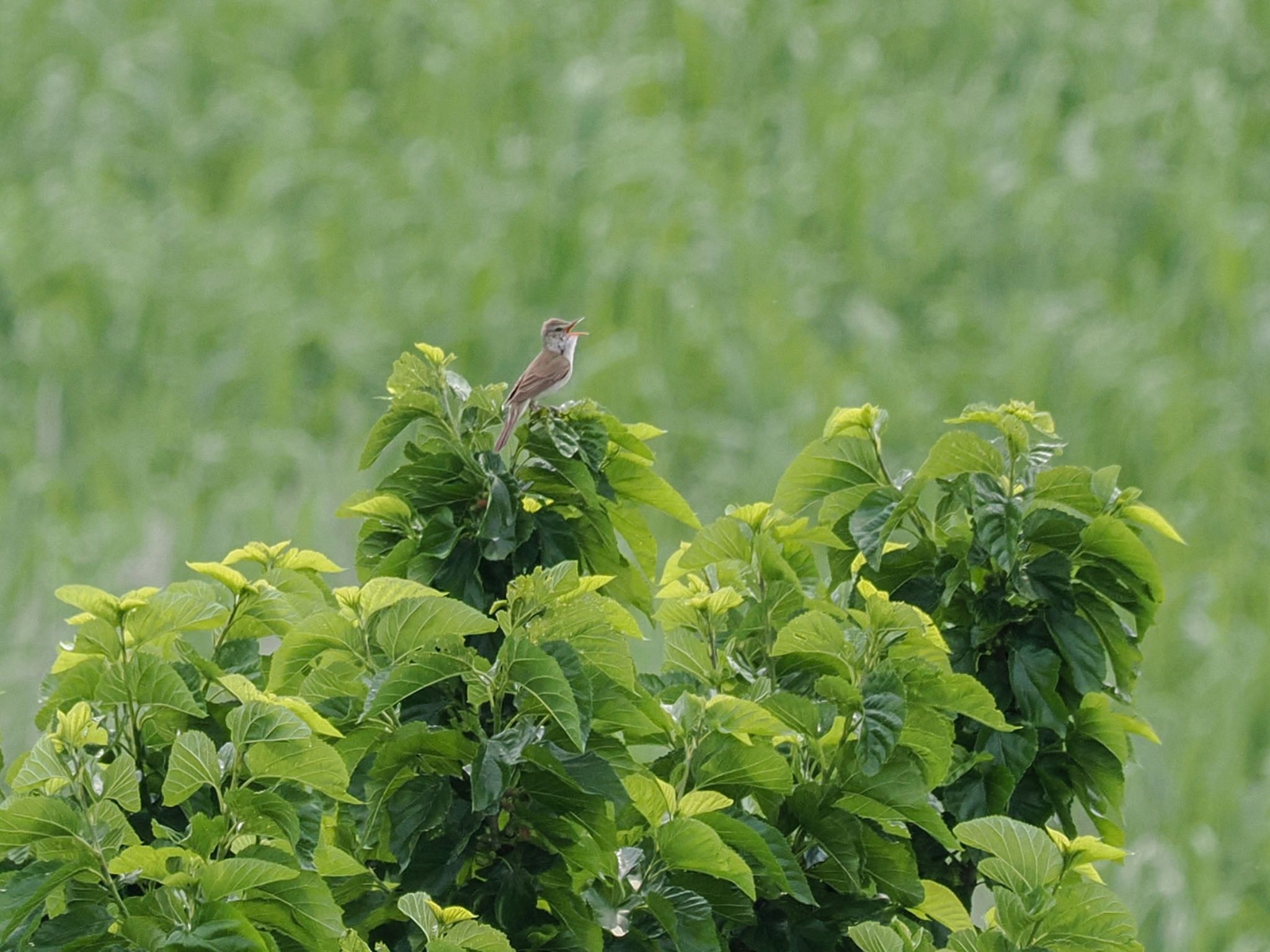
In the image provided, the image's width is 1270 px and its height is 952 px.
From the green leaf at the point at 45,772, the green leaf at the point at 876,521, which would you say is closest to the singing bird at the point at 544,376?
the green leaf at the point at 876,521

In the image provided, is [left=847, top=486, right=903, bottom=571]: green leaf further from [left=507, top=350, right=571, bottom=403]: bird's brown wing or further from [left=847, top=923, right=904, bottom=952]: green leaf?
[left=507, top=350, right=571, bottom=403]: bird's brown wing

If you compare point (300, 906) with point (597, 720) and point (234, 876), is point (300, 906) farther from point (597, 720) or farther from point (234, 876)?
point (597, 720)

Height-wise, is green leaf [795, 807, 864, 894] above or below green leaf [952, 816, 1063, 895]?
above

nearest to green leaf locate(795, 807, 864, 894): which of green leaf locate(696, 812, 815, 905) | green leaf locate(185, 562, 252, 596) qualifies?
green leaf locate(696, 812, 815, 905)

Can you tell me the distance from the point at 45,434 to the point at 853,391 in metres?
5.33

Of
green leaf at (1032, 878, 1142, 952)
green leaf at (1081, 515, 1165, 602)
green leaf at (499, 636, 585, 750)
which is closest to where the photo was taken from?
green leaf at (499, 636, 585, 750)

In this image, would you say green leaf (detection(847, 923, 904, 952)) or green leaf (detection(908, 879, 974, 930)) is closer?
green leaf (detection(847, 923, 904, 952))

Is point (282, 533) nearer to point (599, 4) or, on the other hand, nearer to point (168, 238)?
point (168, 238)

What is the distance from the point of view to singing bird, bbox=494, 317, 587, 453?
4.68 metres

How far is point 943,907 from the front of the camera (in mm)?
3947

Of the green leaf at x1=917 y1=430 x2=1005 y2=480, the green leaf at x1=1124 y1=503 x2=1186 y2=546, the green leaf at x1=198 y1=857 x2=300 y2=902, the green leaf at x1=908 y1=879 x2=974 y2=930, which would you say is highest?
the green leaf at x1=917 y1=430 x2=1005 y2=480

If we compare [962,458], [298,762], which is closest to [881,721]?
[962,458]

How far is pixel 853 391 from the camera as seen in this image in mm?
13539

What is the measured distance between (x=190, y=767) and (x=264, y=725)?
13cm
